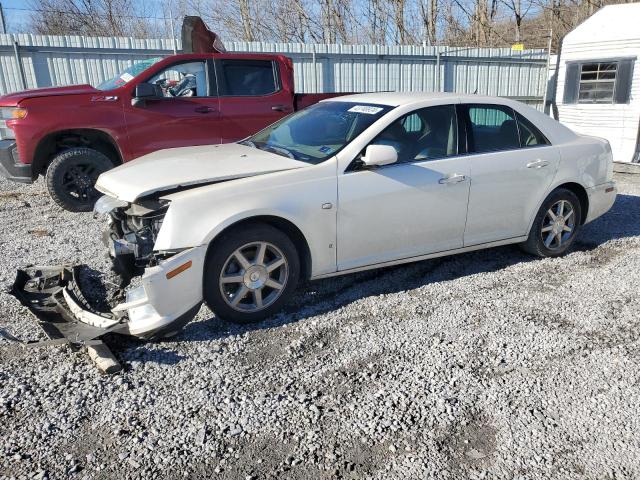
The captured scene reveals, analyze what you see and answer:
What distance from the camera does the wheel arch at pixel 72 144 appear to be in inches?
263

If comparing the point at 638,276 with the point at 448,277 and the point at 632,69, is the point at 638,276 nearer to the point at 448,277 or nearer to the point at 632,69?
the point at 448,277

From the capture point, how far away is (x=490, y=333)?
Result: 3807 millimetres

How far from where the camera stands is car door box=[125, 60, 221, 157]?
689 cm

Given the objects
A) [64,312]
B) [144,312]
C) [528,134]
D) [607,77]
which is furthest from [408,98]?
[607,77]

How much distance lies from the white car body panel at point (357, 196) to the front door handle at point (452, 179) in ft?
0.07

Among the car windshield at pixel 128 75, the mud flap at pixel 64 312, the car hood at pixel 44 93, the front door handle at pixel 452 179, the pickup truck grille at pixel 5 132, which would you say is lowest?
the mud flap at pixel 64 312

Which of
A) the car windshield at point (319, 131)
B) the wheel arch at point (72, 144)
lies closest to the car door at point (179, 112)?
the wheel arch at point (72, 144)

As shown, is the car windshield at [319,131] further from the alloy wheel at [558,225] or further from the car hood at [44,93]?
the car hood at [44,93]

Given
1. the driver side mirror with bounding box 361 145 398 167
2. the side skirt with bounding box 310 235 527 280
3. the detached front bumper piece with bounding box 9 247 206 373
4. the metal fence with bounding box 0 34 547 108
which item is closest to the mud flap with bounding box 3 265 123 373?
the detached front bumper piece with bounding box 9 247 206 373

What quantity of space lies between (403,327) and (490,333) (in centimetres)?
60

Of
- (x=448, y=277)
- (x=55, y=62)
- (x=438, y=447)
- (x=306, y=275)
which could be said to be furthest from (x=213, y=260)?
(x=55, y=62)

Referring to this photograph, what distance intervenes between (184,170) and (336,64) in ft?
37.5

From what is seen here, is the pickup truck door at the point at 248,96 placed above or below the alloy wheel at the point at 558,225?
A: above

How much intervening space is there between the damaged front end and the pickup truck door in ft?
11.7
